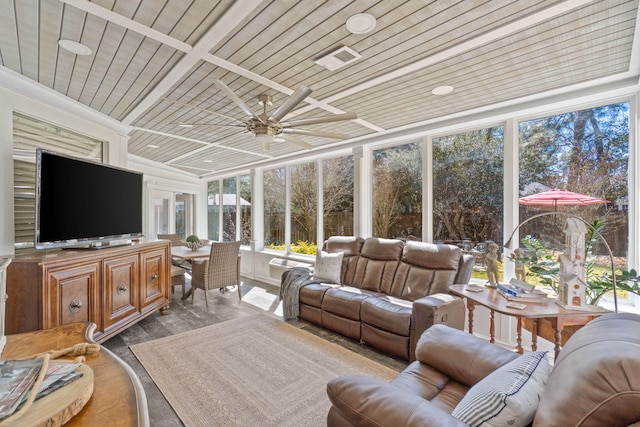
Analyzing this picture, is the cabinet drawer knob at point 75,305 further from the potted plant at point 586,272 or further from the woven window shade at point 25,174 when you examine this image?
the potted plant at point 586,272

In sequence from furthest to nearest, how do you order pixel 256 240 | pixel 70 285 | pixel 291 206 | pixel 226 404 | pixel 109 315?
pixel 256 240
pixel 291 206
pixel 109 315
pixel 70 285
pixel 226 404

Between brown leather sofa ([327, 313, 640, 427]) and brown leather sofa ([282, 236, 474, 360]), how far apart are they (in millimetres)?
970

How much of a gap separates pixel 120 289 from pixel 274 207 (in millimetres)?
3703

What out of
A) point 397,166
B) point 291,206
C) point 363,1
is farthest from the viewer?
point 291,206

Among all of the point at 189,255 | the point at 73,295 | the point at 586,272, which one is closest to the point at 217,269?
the point at 189,255

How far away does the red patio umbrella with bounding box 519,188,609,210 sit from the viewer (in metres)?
2.67

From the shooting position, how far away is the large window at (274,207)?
6312 mm

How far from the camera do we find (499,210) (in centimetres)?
343

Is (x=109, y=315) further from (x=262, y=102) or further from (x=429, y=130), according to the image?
(x=429, y=130)

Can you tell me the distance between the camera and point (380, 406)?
1087 mm

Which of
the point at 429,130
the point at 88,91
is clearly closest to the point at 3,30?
the point at 88,91

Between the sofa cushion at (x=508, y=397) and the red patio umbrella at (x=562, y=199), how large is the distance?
2.10m

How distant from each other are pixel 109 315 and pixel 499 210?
4.29m

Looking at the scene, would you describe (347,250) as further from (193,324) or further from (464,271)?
(193,324)
